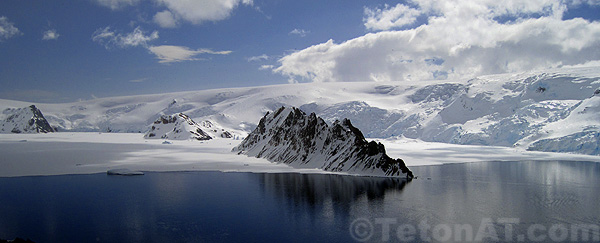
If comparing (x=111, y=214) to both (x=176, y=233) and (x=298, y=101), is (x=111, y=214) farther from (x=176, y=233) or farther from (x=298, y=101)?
(x=298, y=101)

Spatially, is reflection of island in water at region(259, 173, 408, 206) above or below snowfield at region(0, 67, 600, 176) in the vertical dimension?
below

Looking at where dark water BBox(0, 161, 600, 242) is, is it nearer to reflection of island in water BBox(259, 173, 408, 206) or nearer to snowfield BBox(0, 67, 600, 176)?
reflection of island in water BBox(259, 173, 408, 206)

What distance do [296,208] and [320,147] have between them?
2620 cm

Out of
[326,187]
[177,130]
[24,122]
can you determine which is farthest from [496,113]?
[24,122]

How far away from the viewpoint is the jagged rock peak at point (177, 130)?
116625mm

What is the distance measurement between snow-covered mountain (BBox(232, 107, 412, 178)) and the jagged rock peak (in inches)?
1929

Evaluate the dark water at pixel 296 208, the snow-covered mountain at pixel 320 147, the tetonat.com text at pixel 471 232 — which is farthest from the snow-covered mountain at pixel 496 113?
the tetonat.com text at pixel 471 232

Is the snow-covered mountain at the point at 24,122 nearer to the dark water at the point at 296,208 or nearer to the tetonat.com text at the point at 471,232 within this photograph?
the dark water at the point at 296,208

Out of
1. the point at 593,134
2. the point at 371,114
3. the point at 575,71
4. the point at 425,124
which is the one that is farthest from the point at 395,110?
the point at 593,134

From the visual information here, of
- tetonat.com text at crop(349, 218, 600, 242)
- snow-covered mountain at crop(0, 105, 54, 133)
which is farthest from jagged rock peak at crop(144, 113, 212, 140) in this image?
tetonat.com text at crop(349, 218, 600, 242)

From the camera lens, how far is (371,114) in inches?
5950

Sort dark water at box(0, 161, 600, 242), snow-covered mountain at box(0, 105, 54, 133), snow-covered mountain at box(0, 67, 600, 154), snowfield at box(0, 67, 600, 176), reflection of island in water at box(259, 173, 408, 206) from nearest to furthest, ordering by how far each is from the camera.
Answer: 1. dark water at box(0, 161, 600, 242)
2. reflection of island in water at box(259, 173, 408, 206)
3. snowfield at box(0, 67, 600, 176)
4. snow-covered mountain at box(0, 67, 600, 154)
5. snow-covered mountain at box(0, 105, 54, 133)

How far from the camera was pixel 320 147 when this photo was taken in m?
55.5

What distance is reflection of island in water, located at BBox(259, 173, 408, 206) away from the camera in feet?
110
